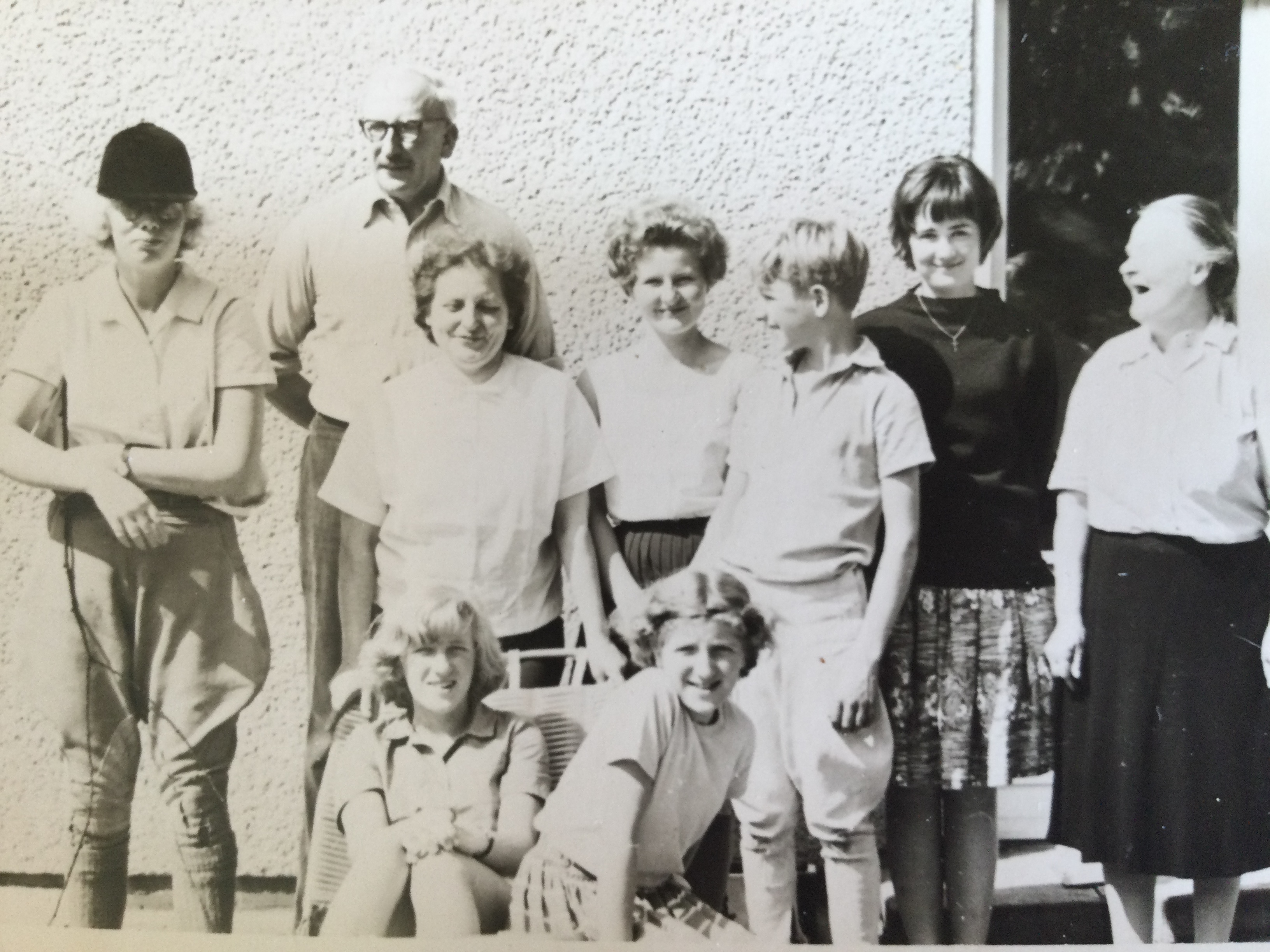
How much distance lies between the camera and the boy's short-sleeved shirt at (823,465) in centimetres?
239

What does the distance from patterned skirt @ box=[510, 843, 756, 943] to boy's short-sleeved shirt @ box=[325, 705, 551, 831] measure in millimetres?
147

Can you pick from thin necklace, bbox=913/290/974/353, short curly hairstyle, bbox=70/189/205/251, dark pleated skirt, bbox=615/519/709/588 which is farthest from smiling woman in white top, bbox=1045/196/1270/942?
short curly hairstyle, bbox=70/189/205/251

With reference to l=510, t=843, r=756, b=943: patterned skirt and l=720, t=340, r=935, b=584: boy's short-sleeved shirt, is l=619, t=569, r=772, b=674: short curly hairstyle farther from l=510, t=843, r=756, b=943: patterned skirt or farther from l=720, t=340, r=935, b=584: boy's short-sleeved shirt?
l=510, t=843, r=756, b=943: patterned skirt

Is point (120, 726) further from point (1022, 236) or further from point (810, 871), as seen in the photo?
point (1022, 236)

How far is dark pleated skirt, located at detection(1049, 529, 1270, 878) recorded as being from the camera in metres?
2.43

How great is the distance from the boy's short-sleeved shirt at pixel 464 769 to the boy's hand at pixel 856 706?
64 cm

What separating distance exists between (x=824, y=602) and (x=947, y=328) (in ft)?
2.21

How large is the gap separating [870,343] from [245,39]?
1623 mm

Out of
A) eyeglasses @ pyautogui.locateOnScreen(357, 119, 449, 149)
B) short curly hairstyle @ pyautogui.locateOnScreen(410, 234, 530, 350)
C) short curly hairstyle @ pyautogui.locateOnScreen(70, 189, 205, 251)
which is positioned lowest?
short curly hairstyle @ pyautogui.locateOnScreen(410, 234, 530, 350)

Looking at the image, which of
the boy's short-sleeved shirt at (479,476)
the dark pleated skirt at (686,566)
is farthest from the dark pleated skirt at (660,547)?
the boy's short-sleeved shirt at (479,476)

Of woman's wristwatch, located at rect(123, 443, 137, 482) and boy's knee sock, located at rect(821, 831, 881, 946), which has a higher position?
woman's wristwatch, located at rect(123, 443, 137, 482)

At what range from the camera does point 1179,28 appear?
100 inches

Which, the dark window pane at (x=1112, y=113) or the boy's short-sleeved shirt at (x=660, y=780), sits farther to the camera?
the dark window pane at (x=1112, y=113)

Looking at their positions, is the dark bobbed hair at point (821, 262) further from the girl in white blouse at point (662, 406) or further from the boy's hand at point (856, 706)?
the boy's hand at point (856, 706)
